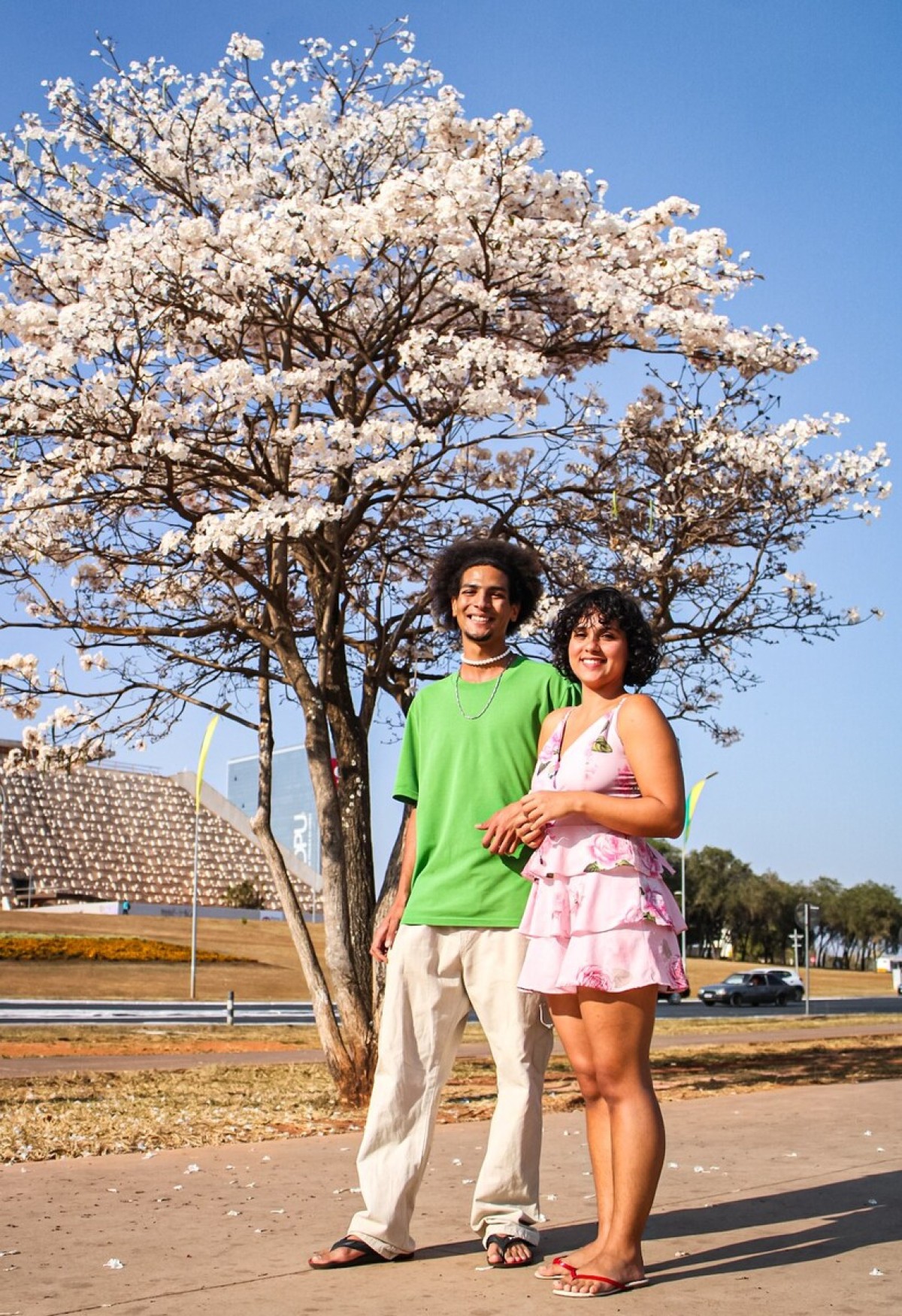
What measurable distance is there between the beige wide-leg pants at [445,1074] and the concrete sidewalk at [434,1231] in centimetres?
17

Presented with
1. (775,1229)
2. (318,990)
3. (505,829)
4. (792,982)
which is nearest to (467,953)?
(505,829)

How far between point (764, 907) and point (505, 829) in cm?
9374

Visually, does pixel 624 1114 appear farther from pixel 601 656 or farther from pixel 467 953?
pixel 601 656

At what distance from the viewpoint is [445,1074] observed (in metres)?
4.39

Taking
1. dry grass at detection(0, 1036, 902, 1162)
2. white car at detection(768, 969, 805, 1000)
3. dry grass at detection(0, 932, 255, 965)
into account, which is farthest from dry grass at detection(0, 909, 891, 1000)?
dry grass at detection(0, 1036, 902, 1162)

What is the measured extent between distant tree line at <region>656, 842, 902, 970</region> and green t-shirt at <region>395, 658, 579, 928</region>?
88823 millimetres

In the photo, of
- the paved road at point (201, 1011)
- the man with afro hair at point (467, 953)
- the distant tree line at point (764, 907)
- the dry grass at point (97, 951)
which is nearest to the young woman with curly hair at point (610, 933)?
the man with afro hair at point (467, 953)

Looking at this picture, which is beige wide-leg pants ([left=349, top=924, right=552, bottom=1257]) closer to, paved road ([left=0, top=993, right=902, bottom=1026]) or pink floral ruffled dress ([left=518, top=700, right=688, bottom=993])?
pink floral ruffled dress ([left=518, top=700, right=688, bottom=993])

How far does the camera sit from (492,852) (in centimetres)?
431

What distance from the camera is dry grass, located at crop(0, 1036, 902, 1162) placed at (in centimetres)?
748

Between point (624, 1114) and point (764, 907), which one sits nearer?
point (624, 1114)

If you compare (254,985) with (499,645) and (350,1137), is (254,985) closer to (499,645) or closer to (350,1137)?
(350,1137)

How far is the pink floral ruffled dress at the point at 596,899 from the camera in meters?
3.84

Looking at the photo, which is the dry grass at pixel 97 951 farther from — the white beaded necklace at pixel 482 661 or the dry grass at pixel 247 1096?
the white beaded necklace at pixel 482 661
